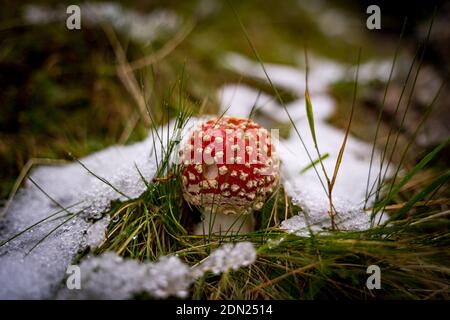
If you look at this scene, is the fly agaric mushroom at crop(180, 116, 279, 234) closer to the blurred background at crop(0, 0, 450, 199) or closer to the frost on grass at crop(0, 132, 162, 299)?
the frost on grass at crop(0, 132, 162, 299)

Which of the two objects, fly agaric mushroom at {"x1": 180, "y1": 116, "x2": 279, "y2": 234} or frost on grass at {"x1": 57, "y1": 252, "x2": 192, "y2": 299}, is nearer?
frost on grass at {"x1": 57, "y1": 252, "x2": 192, "y2": 299}

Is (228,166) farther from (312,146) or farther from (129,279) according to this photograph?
(312,146)

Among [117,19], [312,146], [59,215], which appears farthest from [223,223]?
[117,19]

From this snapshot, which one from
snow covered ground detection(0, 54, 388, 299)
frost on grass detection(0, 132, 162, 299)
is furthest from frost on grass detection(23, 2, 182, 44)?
frost on grass detection(0, 132, 162, 299)
